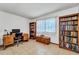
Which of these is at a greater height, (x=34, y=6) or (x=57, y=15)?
(x=34, y=6)

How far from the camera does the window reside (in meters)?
5.35

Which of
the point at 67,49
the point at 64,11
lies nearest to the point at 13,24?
the point at 64,11

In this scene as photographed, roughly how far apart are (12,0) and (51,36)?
12.0ft

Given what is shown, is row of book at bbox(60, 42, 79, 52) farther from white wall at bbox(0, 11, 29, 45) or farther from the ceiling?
white wall at bbox(0, 11, 29, 45)

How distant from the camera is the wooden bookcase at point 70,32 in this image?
149 inches

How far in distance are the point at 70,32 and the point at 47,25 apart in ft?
6.39

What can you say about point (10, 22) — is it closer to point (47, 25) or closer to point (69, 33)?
point (47, 25)

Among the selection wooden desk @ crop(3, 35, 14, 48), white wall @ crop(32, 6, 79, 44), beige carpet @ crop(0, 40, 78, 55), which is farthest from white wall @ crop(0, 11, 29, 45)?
white wall @ crop(32, 6, 79, 44)

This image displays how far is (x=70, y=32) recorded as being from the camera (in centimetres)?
405

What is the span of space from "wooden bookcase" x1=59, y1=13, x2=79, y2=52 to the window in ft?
3.04

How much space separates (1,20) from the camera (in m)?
4.73

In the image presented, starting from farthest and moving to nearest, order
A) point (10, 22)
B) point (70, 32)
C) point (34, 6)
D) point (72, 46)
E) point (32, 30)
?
point (32, 30)
point (10, 22)
point (70, 32)
point (72, 46)
point (34, 6)

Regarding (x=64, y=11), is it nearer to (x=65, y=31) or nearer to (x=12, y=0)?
(x=65, y=31)

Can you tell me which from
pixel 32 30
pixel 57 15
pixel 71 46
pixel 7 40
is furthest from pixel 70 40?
pixel 32 30
